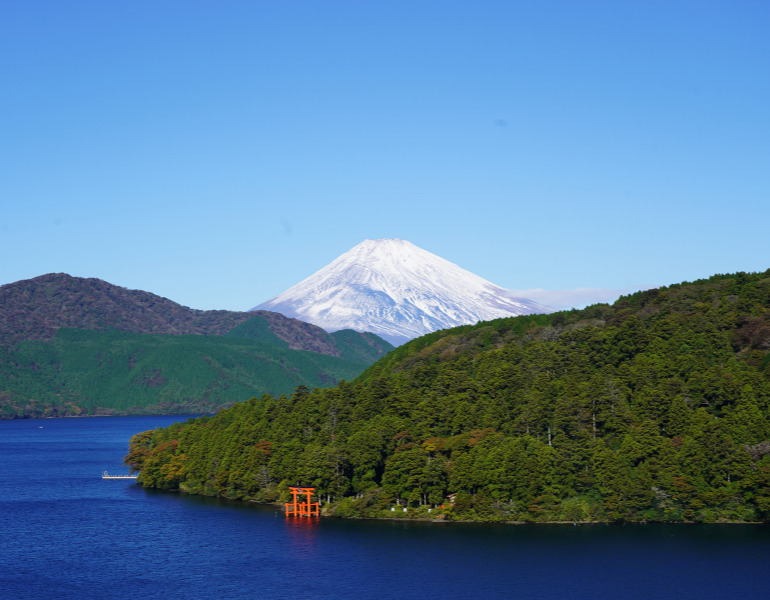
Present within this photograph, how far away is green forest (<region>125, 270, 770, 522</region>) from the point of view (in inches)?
3885

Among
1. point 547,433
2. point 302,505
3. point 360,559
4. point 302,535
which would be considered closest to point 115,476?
point 302,505

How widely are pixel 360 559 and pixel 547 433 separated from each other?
3297 cm

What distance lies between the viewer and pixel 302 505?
109 m

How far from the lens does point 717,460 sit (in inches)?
3858

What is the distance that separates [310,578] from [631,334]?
64301 mm

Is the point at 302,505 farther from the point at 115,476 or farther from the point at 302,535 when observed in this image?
the point at 115,476

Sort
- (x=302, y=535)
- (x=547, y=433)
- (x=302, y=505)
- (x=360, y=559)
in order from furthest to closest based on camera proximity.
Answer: (x=547, y=433) < (x=302, y=505) < (x=302, y=535) < (x=360, y=559)

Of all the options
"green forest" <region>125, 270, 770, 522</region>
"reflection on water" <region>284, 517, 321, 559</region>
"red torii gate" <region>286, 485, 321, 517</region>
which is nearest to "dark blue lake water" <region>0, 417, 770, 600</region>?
"reflection on water" <region>284, 517, 321, 559</region>

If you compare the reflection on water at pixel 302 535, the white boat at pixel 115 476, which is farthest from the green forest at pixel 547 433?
the white boat at pixel 115 476

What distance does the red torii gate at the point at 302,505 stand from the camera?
109 metres

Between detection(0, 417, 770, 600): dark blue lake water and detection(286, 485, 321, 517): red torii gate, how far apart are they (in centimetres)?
170

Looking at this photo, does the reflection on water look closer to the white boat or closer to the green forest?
the green forest

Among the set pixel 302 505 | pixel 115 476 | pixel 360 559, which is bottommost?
pixel 360 559

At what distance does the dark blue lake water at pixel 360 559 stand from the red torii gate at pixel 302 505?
1.70 meters
